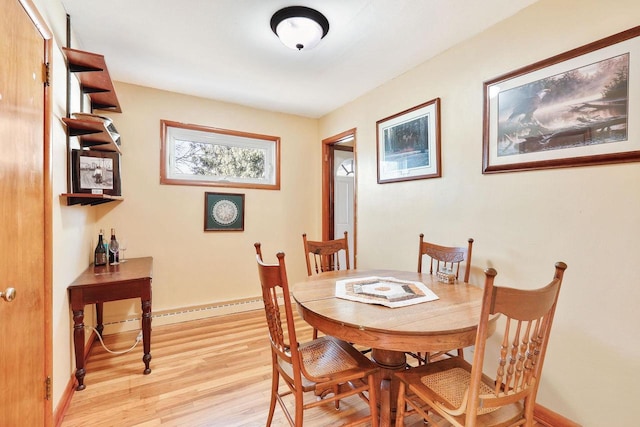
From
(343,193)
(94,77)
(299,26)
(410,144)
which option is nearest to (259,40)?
(299,26)

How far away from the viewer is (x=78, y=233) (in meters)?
2.14

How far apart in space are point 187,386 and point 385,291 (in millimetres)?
1551

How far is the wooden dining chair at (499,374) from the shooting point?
91 cm

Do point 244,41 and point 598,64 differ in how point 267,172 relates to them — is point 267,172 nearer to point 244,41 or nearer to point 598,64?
point 244,41

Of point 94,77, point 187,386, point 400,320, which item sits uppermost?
point 94,77

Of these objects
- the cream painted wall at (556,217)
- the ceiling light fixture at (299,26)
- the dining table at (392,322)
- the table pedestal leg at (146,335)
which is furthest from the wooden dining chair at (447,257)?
the table pedestal leg at (146,335)

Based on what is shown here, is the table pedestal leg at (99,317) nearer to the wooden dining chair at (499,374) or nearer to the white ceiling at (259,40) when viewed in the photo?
the white ceiling at (259,40)

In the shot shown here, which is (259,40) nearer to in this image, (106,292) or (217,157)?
(217,157)

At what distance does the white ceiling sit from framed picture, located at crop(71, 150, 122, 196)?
2.66ft

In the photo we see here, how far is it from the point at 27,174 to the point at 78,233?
1.05 metres

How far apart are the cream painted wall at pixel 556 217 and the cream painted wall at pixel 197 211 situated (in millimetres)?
1737

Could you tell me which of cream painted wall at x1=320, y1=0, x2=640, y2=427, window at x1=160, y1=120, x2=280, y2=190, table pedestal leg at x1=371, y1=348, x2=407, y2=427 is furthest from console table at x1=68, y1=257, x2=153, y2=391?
cream painted wall at x1=320, y1=0, x2=640, y2=427

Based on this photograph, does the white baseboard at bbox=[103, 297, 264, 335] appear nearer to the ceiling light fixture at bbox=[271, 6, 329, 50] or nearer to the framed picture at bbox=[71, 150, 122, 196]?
the framed picture at bbox=[71, 150, 122, 196]

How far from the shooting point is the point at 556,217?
1672mm
